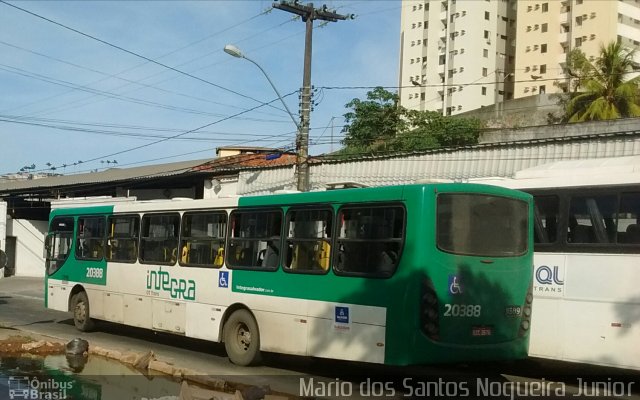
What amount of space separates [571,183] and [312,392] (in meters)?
4.89

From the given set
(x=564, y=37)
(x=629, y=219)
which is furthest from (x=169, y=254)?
(x=564, y=37)

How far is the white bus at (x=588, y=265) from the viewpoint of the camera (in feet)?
29.1

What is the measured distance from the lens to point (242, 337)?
34.7 ft

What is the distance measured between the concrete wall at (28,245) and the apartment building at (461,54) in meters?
48.1

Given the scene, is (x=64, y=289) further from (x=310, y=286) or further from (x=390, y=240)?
(x=390, y=240)

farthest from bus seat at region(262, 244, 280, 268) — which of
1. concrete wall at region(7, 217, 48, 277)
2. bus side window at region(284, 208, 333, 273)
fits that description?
concrete wall at region(7, 217, 48, 277)

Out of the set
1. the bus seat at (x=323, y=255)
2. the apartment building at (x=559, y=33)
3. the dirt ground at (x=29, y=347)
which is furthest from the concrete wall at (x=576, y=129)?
the apartment building at (x=559, y=33)

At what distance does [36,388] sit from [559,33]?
6972 cm

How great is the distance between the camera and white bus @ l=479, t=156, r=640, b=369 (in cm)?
888

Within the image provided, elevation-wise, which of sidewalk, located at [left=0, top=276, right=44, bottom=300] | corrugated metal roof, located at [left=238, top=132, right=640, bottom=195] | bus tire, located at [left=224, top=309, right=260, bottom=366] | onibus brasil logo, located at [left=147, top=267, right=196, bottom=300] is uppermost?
corrugated metal roof, located at [left=238, top=132, right=640, bottom=195]

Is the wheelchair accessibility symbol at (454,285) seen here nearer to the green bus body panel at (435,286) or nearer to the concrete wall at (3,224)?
the green bus body panel at (435,286)

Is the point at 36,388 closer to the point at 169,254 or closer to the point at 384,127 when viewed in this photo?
the point at 169,254

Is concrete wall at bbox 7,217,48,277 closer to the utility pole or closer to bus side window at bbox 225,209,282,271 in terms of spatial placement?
the utility pole

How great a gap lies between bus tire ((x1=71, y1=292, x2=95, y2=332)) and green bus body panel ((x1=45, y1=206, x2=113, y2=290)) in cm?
38
